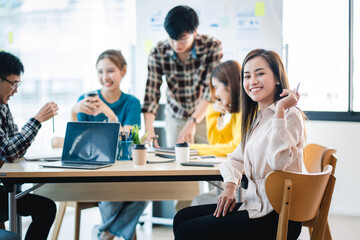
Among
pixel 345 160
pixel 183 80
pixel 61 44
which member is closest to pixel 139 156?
pixel 183 80

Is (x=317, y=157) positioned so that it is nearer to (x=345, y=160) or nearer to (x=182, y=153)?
(x=182, y=153)

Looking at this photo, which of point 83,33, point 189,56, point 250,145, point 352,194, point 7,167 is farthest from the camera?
point 83,33

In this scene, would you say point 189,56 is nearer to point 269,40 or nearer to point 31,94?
point 269,40

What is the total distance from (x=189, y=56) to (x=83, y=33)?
170 centimetres

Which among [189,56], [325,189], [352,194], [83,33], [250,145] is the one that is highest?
[83,33]

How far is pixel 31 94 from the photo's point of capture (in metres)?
4.08

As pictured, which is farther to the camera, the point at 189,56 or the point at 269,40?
the point at 269,40

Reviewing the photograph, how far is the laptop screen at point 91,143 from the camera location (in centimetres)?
179

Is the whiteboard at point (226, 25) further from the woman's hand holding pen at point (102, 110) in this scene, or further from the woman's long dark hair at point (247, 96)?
the woman's long dark hair at point (247, 96)

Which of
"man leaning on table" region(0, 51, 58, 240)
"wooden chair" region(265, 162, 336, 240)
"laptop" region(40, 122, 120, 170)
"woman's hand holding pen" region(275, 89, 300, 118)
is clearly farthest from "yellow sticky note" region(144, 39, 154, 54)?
"wooden chair" region(265, 162, 336, 240)

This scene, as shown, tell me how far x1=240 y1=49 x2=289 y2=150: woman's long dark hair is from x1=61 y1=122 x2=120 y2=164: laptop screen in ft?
1.85

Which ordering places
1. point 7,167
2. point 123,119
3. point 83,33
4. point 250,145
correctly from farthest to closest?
point 83,33 → point 123,119 → point 7,167 → point 250,145

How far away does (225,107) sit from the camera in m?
2.28

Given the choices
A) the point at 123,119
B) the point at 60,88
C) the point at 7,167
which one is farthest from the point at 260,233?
the point at 60,88
